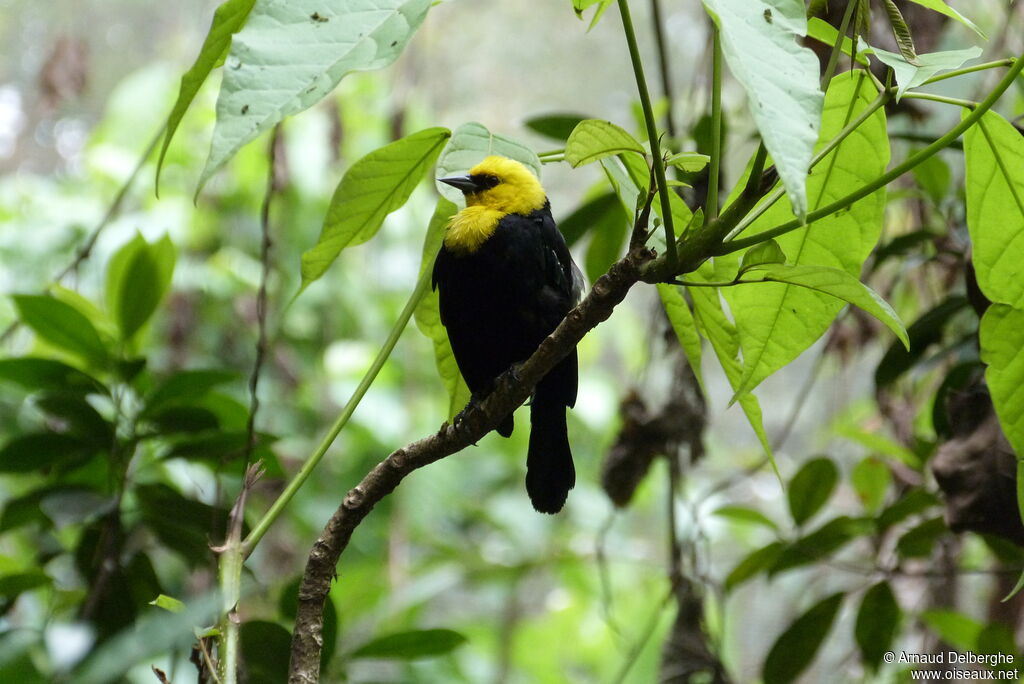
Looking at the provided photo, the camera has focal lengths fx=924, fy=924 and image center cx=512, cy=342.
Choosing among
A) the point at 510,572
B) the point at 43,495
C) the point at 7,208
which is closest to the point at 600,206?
the point at 43,495

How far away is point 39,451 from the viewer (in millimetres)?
1420

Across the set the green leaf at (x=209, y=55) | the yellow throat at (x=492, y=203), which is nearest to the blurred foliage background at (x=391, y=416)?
the yellow throat at (x=492, y=203)

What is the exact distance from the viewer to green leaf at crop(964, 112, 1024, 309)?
0.93m

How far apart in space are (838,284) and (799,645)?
110 centimetres

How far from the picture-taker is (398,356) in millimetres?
3611

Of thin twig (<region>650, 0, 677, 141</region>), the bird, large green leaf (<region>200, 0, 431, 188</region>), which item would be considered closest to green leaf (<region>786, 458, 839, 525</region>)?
the bird

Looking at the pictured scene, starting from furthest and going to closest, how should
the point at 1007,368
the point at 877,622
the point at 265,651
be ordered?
the point at 877,622
the point at 265,651
the point at 1007,368

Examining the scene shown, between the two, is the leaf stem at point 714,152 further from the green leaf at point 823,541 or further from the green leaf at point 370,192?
the green leaf at point 823,541

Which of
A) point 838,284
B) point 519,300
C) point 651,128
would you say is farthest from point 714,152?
point 519,300

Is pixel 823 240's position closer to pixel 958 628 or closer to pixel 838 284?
pixel 838 284

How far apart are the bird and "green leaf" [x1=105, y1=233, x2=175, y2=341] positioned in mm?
432

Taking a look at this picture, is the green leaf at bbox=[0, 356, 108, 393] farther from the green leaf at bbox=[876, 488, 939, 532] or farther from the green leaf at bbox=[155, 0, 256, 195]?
the green leaf at bbox=[876, 488, 939, 532]

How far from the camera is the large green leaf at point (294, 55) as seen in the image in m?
0.56

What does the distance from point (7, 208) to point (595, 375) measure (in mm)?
2171
